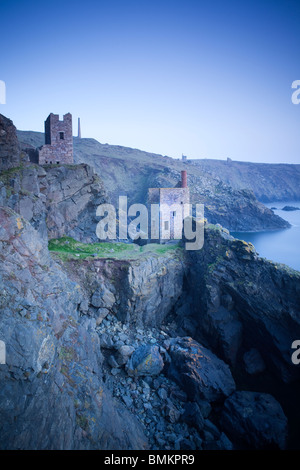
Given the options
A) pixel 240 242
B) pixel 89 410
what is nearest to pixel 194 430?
pixel 89 410

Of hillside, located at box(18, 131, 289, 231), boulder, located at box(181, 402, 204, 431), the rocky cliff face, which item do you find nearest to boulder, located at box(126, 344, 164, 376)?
the rocky cliff face

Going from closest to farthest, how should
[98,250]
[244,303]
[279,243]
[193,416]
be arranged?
1. [193,416]
2. [244,303]
3. [98,250]
4. [279,243]

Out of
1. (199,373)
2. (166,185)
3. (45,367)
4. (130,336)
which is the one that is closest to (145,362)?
(130,336)

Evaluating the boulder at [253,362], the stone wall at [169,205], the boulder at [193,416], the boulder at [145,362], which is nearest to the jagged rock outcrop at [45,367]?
the boulder at [145,362]

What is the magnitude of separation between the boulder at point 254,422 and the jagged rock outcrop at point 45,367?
12.8 feet

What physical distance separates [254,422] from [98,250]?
1140 cm

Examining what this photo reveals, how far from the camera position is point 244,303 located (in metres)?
14.1

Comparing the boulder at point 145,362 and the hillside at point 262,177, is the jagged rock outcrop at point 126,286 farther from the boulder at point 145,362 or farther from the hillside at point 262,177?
the hillside at point 262,177

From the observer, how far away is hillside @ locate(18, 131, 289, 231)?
154ft

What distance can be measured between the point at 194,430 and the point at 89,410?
15.6 ft

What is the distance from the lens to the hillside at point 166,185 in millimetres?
47031

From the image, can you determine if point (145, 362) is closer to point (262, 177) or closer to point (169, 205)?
point (169, 205)

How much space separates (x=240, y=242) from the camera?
1520cm
